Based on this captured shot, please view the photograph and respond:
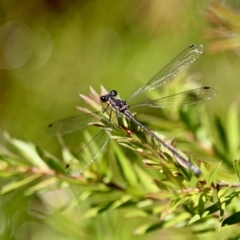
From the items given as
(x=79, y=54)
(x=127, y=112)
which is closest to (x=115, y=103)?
(x=127, y=112)

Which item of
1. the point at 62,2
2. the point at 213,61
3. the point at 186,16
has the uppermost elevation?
the point at 62,2

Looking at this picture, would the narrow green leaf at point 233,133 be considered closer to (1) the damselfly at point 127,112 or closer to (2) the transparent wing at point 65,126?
(1) the damselfly at point 127,112

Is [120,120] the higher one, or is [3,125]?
[3,125]

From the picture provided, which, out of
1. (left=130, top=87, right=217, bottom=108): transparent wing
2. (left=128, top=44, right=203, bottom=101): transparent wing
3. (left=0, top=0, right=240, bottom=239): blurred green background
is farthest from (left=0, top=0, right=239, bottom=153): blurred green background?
(left=130, top=87, right=217, bottom=108): transparent wing

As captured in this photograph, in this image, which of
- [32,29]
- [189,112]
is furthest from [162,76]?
[32,29]

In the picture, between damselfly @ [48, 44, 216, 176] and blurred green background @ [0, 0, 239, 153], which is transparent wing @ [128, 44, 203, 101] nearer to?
damselfly @ [48, 44, 216, 176]

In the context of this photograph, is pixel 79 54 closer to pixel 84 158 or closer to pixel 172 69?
pixel 172 69

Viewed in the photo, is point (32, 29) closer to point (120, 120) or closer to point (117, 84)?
point (117, 84)

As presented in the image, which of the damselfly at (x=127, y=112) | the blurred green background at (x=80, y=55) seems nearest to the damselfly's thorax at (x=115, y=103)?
the damselfly at (x=127, y=112)
